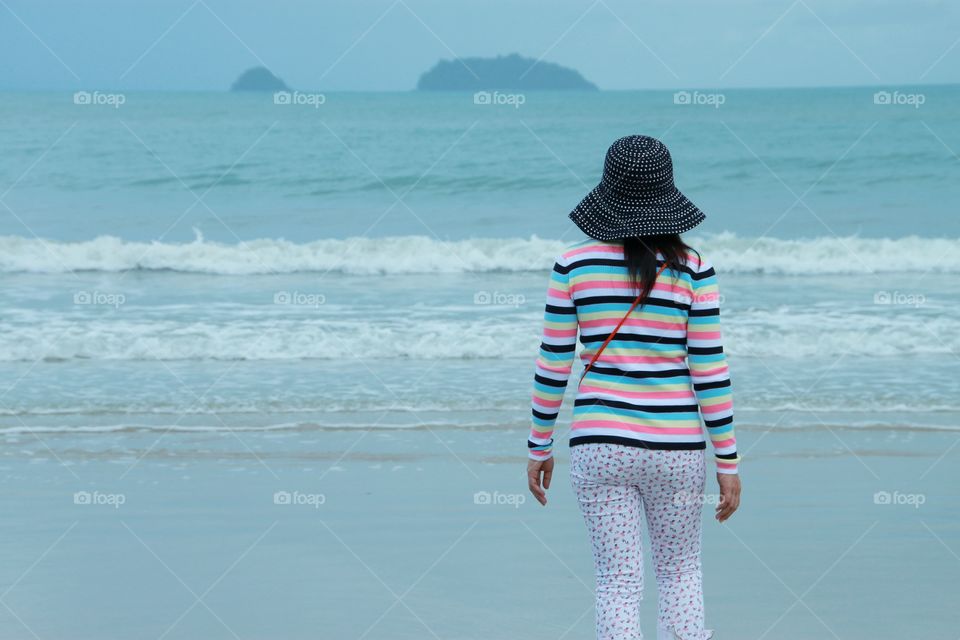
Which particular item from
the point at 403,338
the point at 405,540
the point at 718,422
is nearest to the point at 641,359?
the point at 718,422

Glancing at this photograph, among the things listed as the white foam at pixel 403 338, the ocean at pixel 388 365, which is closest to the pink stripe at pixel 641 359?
the ocean at pixel 388 365

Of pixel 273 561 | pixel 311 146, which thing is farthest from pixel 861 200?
pixel 273 561

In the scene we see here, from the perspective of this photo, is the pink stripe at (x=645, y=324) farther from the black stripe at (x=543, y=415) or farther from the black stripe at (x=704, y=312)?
the black stripe at (x=543, y=415)

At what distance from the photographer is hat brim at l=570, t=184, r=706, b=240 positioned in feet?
7.89

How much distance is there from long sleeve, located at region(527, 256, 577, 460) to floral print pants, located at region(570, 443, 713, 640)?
4.0 inches

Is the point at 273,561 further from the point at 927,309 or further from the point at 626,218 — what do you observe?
the point at 927,309

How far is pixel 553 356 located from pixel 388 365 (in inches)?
224

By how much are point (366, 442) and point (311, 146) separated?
1862 cm

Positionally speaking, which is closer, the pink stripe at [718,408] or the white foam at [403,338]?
the pink stripe at [718,408]

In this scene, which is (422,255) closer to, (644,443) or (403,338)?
(403,338)

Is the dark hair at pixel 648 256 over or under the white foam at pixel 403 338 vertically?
under

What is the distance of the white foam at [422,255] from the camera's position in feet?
44.5

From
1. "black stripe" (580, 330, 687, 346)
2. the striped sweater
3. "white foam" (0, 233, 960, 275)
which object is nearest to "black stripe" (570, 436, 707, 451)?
→ the striped sweater

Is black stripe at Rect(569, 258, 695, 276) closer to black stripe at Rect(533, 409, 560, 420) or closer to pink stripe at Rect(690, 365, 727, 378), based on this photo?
pink stripe at Rect(690, 365, 727, 378)
